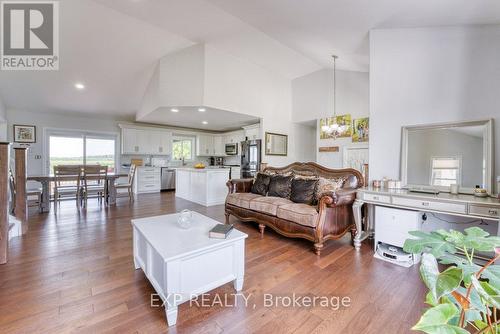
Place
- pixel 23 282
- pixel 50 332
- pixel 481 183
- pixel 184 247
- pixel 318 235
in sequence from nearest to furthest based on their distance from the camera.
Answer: pixel 50 332 → pixel 184 247 → pixel 23 282 → pixel 481 183 → pixel 318 235

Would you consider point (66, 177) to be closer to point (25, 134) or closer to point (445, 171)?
point (25, 134)

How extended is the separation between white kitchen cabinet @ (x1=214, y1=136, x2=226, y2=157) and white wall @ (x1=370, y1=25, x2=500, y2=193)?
559 cm

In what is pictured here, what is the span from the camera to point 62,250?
8.03 feet

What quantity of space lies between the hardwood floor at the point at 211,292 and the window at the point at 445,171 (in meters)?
1.10

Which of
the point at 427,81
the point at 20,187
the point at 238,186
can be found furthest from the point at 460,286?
the point at 20,187

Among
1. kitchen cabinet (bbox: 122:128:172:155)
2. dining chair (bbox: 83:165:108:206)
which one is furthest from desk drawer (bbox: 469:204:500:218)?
kitchen cabinet (bbox: 122:128:172:155)

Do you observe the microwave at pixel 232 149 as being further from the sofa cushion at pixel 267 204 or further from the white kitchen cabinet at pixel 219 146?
the sofa cushion at pixel 267 204

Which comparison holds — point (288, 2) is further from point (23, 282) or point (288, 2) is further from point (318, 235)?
point (23, 282)

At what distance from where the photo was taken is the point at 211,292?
1.76 m

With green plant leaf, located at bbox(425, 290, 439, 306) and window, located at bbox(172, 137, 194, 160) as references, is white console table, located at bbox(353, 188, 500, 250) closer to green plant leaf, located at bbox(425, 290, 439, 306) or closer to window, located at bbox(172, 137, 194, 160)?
green plant leaf, located at bbox(425, 290, 439, 306)

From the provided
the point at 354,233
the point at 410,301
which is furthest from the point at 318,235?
the point at 410,301

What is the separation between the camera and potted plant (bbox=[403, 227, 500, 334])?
0.53m

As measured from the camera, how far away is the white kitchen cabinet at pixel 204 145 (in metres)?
7.77

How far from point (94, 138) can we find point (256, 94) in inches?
197
